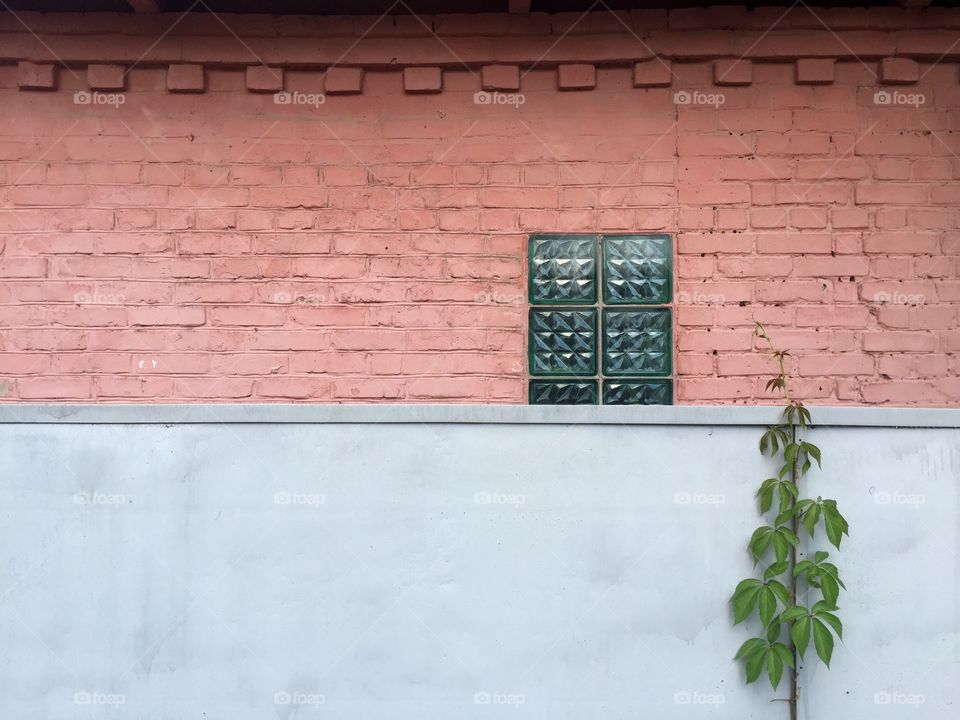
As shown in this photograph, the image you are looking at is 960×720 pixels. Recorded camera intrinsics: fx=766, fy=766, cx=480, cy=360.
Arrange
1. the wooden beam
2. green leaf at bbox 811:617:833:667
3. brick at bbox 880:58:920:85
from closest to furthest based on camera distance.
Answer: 1. green leaf at bbox 811:617:833:667
2. the wooden beam
3. brick at bbox 880:58:920:85

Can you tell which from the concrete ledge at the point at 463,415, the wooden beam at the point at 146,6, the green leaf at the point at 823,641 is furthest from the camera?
the wooden beam at the point at 146,6

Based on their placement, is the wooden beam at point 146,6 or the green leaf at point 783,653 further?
the wooden beam at point 146,6

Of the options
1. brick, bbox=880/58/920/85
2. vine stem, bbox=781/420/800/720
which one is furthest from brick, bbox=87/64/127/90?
brick, bbox=880/58/920/85

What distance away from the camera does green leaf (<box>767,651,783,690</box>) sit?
2.07 m

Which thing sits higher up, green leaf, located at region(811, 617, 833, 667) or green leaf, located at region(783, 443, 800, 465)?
green leaf, located at region(783, 443, 800, 465)

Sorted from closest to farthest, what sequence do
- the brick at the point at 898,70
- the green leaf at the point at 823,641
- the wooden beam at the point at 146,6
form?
the green leaf at the point at 823,641 < the wooden beam at the point at 146,6 < the brick at the point at 898,70

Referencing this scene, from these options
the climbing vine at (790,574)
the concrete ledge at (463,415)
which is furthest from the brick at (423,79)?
the climbing vine at (790,574)

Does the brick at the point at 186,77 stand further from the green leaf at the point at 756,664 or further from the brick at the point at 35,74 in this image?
the green leaf at the point at 756,664

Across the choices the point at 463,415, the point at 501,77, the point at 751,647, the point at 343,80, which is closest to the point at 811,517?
the point at 751,647

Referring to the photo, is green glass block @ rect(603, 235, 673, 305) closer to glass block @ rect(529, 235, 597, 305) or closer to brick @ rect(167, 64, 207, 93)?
glass block @ rect(529, 235, 597, 305)

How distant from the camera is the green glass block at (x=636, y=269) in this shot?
3.08 m

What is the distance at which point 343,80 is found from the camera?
10.3 feet

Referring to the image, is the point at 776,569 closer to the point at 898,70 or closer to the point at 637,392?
the point at 637,392

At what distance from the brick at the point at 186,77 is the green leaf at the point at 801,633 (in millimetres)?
2913
